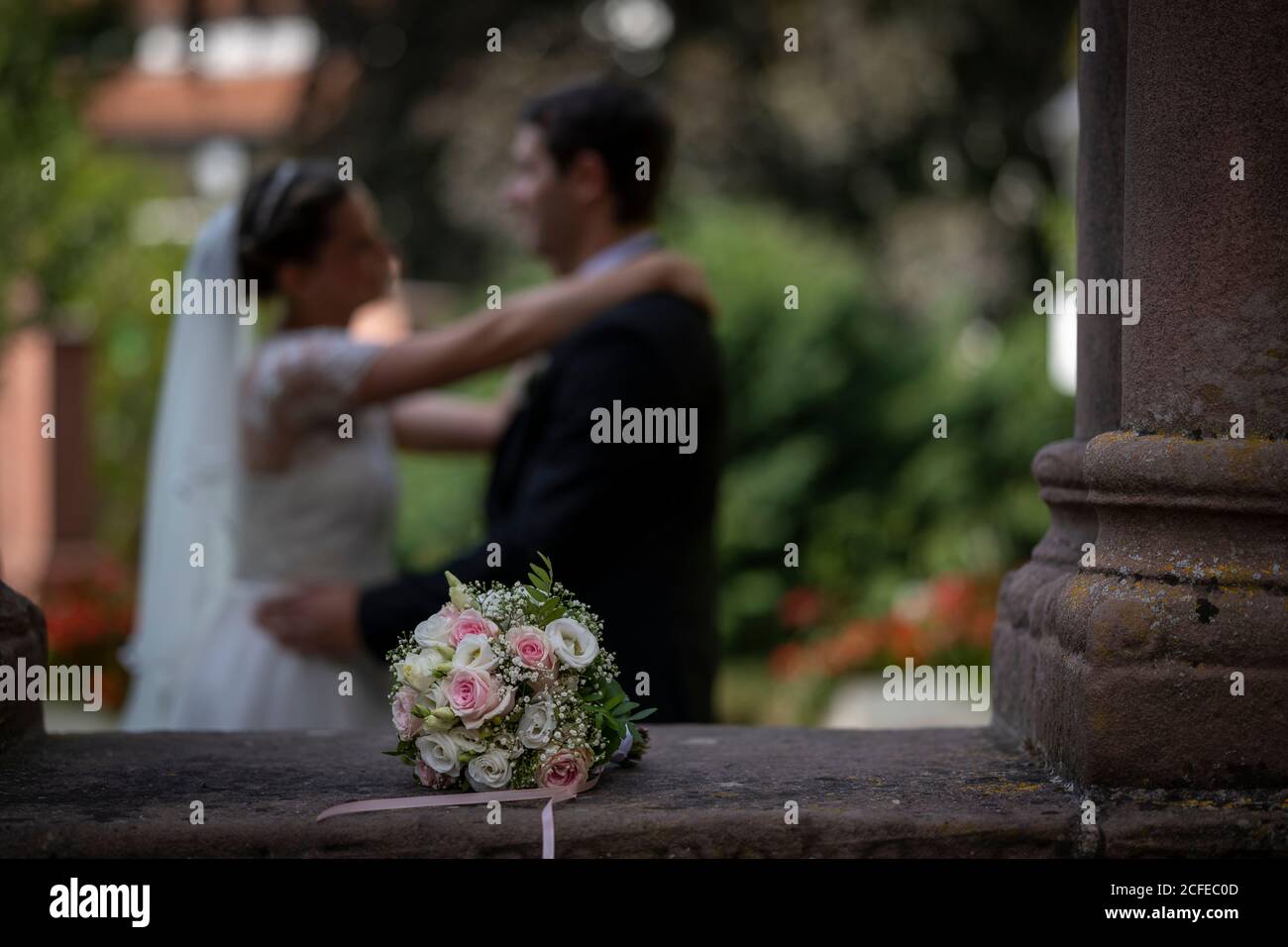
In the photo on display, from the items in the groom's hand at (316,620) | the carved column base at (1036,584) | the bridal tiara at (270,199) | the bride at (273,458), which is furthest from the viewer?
the bridal tiara at (270,199)

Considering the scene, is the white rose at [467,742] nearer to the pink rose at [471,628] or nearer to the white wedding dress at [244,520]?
the pink rose at [471,628]

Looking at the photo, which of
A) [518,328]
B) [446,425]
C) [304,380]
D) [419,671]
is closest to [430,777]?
[419,671]

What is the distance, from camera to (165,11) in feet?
49.9

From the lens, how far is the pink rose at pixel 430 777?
2213 millimetres

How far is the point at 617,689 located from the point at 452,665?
0.96 ft

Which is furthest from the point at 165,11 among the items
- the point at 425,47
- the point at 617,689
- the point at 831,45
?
the point at 617,689

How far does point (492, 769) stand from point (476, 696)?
0.13m

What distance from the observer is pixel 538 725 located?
2137 millimetres

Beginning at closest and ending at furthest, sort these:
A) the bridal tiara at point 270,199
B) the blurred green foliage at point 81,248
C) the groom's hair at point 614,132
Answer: the groom's hair at point 614,132
the bridal tiara at point 270,199
the blurred green foliage at point 81,248

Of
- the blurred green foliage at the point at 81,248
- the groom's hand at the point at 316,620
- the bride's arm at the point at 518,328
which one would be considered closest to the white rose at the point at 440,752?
the groom's hand at the point at 316,620

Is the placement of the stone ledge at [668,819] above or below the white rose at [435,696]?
below

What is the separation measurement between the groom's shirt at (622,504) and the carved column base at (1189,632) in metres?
1.37

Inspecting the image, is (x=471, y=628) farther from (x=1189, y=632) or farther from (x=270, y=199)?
(x=270, y=199)

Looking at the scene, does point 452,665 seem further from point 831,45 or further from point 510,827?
point 831,45
